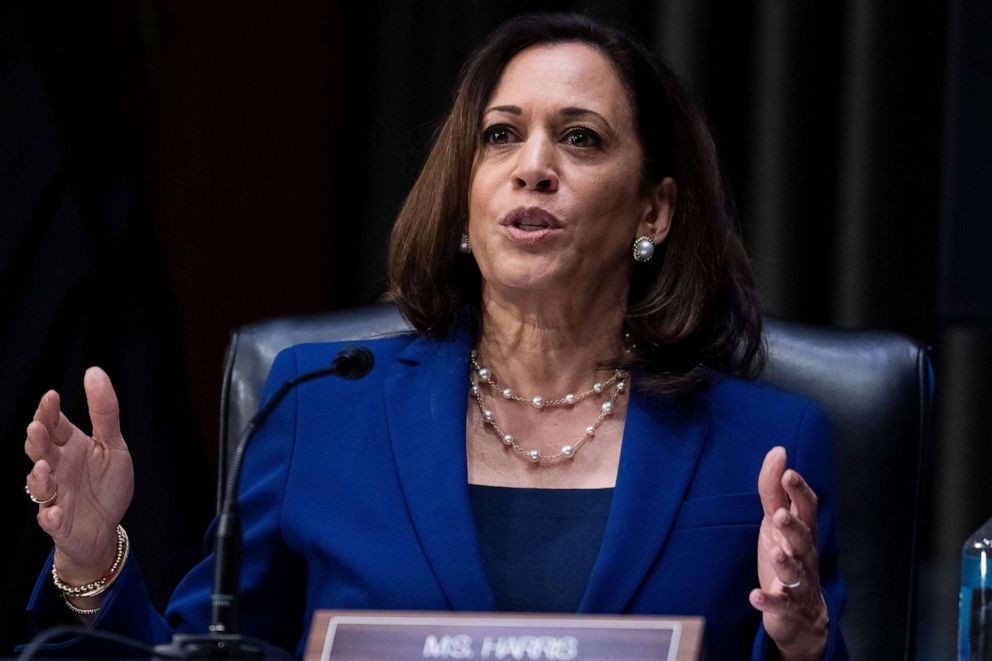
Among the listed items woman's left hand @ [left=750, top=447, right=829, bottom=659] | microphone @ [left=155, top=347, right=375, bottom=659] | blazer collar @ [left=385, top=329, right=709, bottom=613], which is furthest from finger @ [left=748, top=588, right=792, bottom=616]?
microphone @ [left=155, top=347, right=375, bottom=659]

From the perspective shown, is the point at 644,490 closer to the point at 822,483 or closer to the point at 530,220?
the point at 822,483

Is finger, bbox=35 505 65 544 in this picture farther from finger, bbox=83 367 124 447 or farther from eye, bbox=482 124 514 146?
eye, bbox=482 124 514 146

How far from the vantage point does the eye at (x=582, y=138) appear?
1900 mm

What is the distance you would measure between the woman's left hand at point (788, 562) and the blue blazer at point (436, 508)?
0.07 metres

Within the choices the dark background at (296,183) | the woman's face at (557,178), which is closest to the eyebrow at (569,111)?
the woman's face at (557,178)

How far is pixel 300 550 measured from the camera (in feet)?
5.87

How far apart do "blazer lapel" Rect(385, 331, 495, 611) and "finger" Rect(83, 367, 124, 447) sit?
0.36 meters

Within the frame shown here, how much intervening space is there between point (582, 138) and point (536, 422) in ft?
1.18

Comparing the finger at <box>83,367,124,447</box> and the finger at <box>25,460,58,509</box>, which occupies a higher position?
the finger at <box>83,367,124,447</box>

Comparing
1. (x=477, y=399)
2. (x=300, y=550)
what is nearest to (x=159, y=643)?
(x=300, y=550)

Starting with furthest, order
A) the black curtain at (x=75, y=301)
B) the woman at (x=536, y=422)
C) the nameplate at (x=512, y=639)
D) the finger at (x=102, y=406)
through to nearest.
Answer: the black curtain at (x=75, y=301)
the woman at (x=536, y=422)
the finger at (x=102, y=406)
the nameplate at (x=512, y=639)

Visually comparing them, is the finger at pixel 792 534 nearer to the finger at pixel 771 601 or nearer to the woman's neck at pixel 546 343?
the finger at pixel 771 601

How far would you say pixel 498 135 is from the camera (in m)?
1.94

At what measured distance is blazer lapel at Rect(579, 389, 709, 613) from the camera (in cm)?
170
